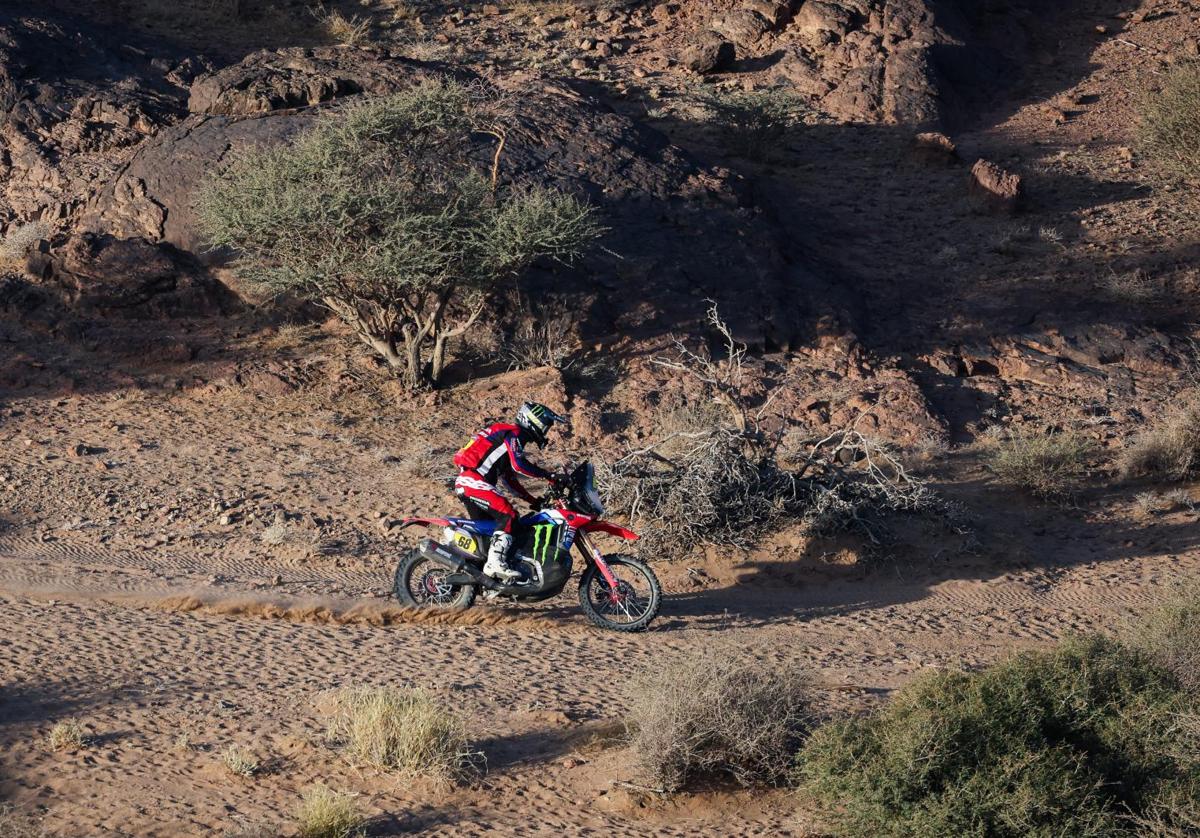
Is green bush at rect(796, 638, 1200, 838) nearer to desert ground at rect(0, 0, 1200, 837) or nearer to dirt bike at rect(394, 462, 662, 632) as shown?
desert ground at rect(0, 0, 1200, 837)

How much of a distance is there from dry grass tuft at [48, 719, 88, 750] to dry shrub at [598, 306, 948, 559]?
18.3 feet

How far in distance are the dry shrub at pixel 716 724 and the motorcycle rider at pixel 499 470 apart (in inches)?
99.5

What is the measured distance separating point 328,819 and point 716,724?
2091 millimetres

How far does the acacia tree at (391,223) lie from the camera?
46.2ft

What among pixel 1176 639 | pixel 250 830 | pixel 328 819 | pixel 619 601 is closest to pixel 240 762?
pixel 250 830

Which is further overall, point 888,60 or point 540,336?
point 888,60

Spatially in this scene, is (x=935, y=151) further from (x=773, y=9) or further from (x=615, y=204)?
(x=615, y=204)

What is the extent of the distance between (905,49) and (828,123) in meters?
2.68

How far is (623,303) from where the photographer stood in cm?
1628

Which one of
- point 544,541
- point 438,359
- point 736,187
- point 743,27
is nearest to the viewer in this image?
point 544,541

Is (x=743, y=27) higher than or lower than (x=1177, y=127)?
higher

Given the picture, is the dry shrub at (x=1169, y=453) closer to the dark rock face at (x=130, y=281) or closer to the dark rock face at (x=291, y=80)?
the dark rock face at (x=130, y=281)

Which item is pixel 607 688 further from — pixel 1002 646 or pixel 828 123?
pixel 828 123

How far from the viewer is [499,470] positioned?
9.55m
